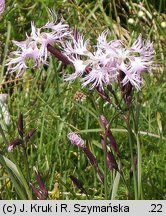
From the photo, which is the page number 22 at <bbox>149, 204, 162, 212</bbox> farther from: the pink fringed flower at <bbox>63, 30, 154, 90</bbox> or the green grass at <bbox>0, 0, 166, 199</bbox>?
the pink fringed flower at <bbox>63, 30, 154, 90</bbox>

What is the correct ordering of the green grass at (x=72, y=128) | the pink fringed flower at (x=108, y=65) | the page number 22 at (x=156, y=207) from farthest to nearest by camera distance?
1. the green grass at (x=72, y=128)
2. the page number 22 at (x=156, y=207)
3. the pink fringed flower at (x=108, y=65)

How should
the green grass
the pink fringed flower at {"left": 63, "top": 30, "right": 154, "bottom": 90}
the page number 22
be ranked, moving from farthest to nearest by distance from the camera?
the green grass, the page number 22, the pink fringed flower at {"left": 63, "top": 30, "right": 154, "bottom": 90}

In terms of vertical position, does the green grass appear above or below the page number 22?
above

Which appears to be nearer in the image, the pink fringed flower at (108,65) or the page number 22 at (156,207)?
the pink fringed flower at (108,65)

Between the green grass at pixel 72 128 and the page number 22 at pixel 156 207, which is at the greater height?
the green grass at pixel 72 128

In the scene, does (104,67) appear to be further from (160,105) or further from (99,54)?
(160,105)

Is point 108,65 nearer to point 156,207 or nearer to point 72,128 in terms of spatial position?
point 156,207

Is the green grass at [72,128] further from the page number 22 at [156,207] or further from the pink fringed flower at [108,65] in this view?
the pink fringed flower at [108,65]

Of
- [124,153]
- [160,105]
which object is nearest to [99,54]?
[124,153]

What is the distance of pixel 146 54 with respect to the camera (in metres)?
0.97

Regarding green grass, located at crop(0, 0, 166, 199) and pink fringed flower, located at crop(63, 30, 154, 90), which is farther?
green grass, located at crop(0, 0, 166, 199)

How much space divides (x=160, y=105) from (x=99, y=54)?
107 centimetres

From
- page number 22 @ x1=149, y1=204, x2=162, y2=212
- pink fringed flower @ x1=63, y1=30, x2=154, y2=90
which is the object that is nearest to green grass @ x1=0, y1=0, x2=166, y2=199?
page number 22 @ x1=149, y1=204, x2=162, y2=212

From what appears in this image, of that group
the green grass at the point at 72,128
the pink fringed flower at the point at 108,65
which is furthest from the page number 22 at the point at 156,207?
the pink fringed flower at the point at 108,65
